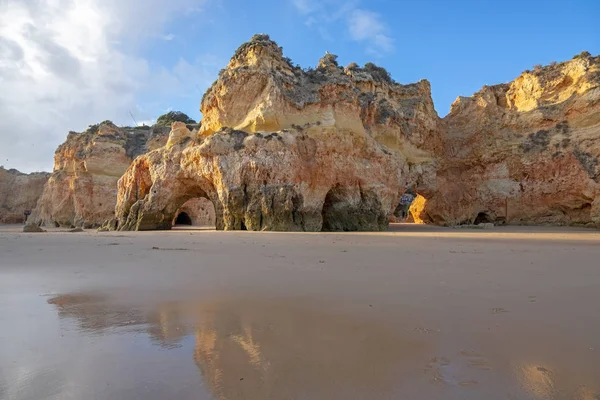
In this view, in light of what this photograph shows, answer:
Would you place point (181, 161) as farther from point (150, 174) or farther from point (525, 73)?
point (525, 73)

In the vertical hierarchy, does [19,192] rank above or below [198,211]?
above

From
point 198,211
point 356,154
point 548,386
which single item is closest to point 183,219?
point 198,211

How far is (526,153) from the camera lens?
19578 millimetres

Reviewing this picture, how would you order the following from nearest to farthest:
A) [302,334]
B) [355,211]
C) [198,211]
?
[302,334], [355,211], [198,211]

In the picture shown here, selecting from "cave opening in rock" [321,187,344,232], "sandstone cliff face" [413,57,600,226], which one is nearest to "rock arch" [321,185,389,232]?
"cave opening in rock" [321,187,344,232]

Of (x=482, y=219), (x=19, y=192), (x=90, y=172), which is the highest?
(x=90, y=172)

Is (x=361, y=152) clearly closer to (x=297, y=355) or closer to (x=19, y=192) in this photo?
(x=297, y=355)

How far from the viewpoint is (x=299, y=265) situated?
431 centimetres

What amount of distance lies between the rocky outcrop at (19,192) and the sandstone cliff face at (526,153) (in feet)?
117

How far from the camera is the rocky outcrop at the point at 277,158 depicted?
13828 mm

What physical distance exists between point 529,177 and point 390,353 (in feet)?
72.0

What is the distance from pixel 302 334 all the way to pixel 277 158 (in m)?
12.2

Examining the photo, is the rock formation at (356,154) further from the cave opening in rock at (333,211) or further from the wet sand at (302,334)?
the wet sand at (302,334)

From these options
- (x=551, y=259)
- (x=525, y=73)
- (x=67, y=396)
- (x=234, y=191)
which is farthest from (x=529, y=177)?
(x=67, y=396)
